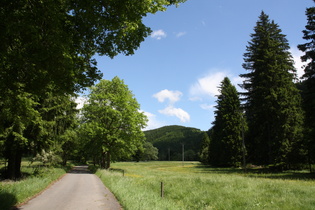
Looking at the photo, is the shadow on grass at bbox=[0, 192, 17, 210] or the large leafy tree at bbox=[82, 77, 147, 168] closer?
the shadow on grass at bbox=[0, 192, 17, 210]

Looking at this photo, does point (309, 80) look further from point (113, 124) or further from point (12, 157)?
point (12, 157)

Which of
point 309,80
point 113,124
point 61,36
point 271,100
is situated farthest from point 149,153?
point 61,36

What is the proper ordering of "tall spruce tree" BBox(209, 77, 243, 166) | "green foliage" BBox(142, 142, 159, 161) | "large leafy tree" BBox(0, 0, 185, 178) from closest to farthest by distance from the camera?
"large leafy tree" BBox(0, 0, 185, 178) → "tall spruce tree" BBox(209, 77, 243, 166) → "green foliage" BBox(142, 142, 159, 161)

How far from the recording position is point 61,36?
575cm

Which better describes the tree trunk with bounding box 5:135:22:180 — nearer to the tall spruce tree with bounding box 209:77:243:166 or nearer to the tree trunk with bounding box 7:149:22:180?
the tree trunk with bounding box 7:149:22:180

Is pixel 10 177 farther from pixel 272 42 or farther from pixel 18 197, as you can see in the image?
pixel 272 42

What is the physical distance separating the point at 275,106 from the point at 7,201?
1304 inches

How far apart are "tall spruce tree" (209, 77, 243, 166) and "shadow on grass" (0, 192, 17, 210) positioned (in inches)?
1565

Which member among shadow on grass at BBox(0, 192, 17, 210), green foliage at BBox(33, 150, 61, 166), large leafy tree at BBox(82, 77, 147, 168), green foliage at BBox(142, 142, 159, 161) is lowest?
green foliage at BBox(142, 142, 159, 161)

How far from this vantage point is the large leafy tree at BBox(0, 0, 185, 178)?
212 inches

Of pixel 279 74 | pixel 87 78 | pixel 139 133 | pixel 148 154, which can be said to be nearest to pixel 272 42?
pixel 279 74

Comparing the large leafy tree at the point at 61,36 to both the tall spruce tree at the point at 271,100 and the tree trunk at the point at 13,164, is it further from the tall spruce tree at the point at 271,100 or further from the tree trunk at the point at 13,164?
the tall spruce tree at the point at 271,100

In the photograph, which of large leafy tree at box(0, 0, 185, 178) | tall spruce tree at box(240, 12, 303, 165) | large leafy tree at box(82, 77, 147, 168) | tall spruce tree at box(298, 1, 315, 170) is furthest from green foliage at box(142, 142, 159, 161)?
large leafy tree at box(0, 0, 185, 178)

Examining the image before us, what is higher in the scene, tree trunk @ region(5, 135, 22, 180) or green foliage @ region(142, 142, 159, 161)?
tree trunk @ region(5, 135, 22, 180)
